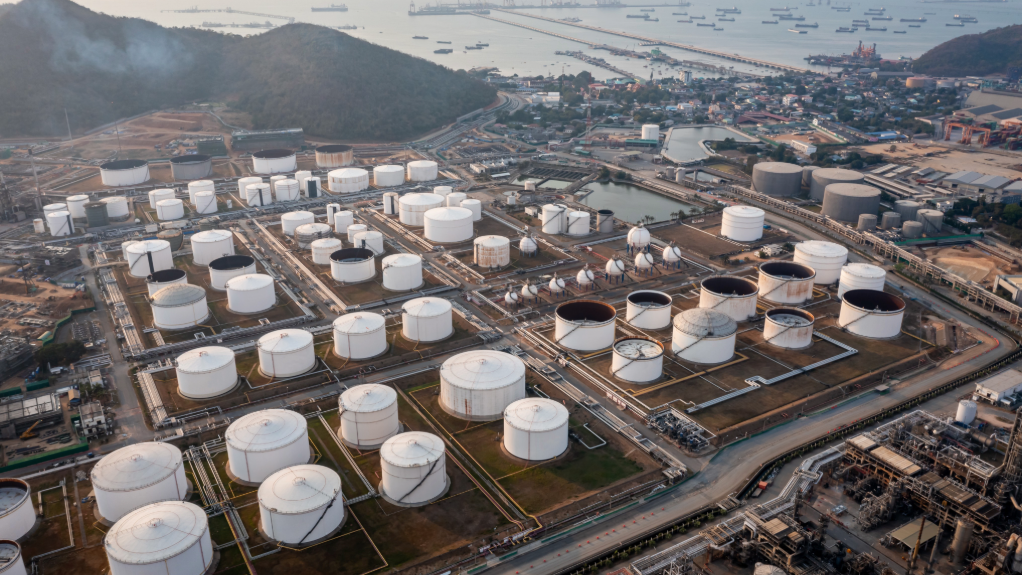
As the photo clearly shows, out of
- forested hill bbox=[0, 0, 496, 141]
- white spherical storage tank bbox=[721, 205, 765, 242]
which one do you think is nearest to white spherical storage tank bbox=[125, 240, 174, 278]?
white spherical storage tank bbox=[721, 205, 765, 242]

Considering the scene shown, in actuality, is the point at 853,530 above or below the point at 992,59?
below

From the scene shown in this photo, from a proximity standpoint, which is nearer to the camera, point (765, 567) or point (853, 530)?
point (765, 567)

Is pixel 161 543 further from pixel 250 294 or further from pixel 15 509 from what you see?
pixel 250 294

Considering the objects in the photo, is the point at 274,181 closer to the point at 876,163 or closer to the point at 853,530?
the point at 853,530

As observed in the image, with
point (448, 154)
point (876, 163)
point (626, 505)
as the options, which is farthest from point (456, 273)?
point (876, 163)

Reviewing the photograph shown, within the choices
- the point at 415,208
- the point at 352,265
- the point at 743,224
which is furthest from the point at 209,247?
the point at 743,224

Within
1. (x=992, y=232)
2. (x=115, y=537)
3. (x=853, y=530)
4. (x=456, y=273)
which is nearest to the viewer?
(x=115, y=537)

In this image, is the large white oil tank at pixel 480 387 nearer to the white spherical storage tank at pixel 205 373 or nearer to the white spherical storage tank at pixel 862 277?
the white spherical storage tank at pixel 205 373
